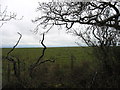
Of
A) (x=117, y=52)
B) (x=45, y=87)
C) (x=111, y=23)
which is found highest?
(x=111, y=23)

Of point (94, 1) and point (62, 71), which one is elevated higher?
point (94, 1)

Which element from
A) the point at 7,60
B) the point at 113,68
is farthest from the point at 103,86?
the point at 7,60

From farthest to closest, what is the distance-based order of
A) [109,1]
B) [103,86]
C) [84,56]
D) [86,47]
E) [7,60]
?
[84,56], [109,1], [86,47], [7,60], [103,86]

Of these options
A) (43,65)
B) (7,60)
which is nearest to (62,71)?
(43,65)

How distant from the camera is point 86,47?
325cm

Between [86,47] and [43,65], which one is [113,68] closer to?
[86,47]

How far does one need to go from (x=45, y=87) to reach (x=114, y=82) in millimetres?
1472

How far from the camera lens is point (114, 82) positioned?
281 cm

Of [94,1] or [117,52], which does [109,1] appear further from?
[117,52]

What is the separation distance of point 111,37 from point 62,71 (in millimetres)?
1464

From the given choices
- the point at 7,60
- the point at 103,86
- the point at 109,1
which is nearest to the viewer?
the point at 103,86

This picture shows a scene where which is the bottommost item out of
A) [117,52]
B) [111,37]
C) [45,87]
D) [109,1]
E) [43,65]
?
[45,87]

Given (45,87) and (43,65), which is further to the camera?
(43,65)

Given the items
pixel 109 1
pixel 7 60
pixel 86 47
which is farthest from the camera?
pixel 109 1
